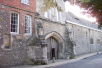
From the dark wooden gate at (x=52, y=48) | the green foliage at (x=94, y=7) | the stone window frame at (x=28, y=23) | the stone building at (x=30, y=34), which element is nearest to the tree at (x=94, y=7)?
the green foliage at (x=94, y=7)

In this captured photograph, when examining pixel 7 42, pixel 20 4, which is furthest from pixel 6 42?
pixel 20 4

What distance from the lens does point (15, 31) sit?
588 inches

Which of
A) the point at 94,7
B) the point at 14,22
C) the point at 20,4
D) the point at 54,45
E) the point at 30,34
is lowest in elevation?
the point at 54,45

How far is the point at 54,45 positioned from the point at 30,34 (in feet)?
17.9

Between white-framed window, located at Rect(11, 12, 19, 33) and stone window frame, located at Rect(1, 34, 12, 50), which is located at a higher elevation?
white-framed window, located at Rect(11, 12, 19, 33)

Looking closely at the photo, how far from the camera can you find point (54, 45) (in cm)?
2064

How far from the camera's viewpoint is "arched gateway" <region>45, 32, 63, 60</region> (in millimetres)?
19375

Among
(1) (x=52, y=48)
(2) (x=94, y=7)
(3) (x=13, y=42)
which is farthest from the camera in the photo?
(1) (x=52, y=48)

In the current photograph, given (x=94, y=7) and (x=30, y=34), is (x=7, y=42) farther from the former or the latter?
(x=94, y=7)

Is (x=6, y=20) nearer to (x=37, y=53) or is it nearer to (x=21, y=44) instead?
(x=21, y=44)

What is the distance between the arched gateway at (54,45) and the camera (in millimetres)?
19375

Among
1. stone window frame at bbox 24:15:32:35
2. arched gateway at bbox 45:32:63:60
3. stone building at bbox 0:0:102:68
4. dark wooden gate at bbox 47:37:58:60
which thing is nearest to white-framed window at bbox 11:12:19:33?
stone building at bbox 0:0:102:68

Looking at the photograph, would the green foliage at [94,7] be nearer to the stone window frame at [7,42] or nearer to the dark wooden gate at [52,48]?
the stone window frame at [7,42]

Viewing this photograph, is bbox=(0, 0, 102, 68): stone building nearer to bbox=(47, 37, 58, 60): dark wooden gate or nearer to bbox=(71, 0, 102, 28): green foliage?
bbox=(47, 37, 58, 60): dark wooden gate
